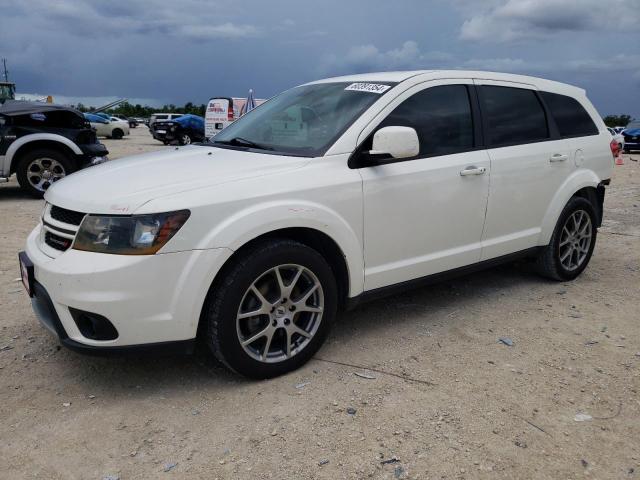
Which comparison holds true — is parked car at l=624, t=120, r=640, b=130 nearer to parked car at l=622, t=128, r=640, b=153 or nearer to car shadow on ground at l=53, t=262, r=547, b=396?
parked car at l=622, t=128, r=640, b=153

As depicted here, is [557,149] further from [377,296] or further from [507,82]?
[377,296]

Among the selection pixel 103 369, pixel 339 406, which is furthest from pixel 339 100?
pixel 103 369

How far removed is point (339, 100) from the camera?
3.79 metres

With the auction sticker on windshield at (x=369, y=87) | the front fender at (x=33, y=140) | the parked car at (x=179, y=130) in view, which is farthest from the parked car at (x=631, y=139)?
the auction sticker on windshield at (x=369, y=87)

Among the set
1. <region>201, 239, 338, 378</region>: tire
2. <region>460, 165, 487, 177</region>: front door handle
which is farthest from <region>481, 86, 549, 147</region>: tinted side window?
<region>201, 239, 338, 378</region>: tire

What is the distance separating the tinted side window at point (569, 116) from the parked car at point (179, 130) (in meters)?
20.1

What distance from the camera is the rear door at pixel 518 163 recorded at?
414cm

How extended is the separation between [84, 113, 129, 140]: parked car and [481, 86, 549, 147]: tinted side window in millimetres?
30091

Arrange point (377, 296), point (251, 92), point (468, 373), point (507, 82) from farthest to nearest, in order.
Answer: point (251, 92), point (507, 82), point (377, 296), point (468, 373)

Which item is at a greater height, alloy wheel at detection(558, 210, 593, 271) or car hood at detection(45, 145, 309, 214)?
car hood at detection(45, 145, 309, 214)

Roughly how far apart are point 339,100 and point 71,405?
2.41m

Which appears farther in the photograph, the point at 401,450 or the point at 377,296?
the point at 377,296

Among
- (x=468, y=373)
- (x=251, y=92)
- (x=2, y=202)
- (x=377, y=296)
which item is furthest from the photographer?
(x=251, y=92)

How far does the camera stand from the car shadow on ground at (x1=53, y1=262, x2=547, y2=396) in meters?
3.18
